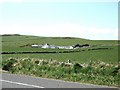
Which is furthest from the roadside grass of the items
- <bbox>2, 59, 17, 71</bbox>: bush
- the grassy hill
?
the grassy hill

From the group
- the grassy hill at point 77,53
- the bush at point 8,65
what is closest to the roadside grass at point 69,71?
the bush at point 8,65

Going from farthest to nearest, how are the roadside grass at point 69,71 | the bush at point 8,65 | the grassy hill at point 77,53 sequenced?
the grassy hill at point 77,53 < the bush at point 8,65 < the roadside grass at point 69,71

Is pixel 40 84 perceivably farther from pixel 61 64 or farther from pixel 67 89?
pixel 61 64

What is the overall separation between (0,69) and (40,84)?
6663 millimetres

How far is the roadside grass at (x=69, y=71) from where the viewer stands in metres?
13.7

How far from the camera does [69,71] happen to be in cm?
1611

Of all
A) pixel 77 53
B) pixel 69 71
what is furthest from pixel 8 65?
pixel 77 53

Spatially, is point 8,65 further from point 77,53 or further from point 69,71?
point 77,53

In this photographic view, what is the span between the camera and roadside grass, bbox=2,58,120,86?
1374cm

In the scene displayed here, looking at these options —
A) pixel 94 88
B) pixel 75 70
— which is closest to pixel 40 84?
pixel 94 88

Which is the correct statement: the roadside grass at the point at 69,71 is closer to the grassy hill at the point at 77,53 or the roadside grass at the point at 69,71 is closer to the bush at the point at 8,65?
the bush at the point at 8,65

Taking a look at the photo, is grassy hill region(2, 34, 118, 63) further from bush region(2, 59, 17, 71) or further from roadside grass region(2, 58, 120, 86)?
roadside grass region(2, 58, 120, 86)

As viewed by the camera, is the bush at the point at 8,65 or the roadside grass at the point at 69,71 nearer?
the roadside grass at the point at 69,71

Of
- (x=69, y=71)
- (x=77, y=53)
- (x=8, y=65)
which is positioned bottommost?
(x=69, y=71)
